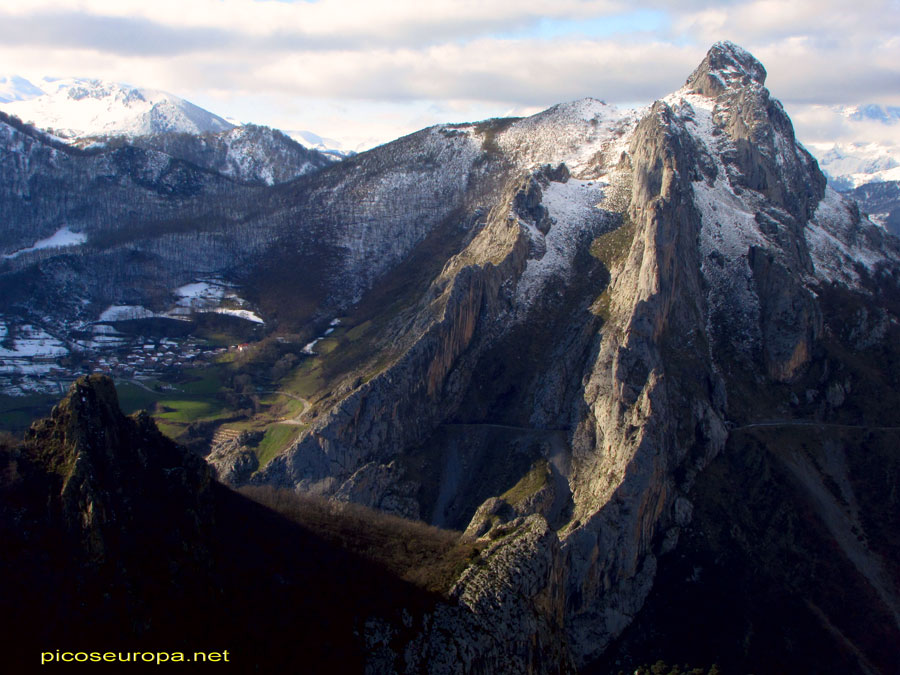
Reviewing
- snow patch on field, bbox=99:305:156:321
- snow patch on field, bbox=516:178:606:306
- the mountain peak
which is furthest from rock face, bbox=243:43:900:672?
snow patch on field, bbox=99:305:156:321

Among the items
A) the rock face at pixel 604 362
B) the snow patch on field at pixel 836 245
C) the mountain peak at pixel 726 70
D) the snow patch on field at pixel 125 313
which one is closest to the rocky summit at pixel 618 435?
the rock face at pixel 604 362

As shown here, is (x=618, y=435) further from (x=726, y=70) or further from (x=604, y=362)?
(x=726, y=70)

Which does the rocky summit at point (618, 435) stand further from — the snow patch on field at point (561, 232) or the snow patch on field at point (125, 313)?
the snow patch on field at point (125, 313)

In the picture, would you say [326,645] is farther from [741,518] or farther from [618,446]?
[741,518]

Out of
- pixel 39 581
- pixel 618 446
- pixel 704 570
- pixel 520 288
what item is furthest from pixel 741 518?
pixel 39 581

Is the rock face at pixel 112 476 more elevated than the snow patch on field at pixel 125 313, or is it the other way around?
the snow patch on field at pixel 125 313

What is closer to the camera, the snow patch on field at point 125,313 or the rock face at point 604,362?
the rock face at point 604,362
